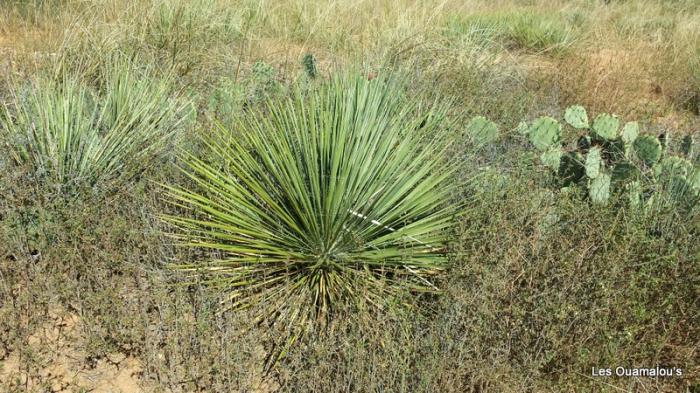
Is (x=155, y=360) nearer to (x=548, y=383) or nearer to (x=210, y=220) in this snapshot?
(x=210, y=220)

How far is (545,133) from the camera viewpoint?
372 cm

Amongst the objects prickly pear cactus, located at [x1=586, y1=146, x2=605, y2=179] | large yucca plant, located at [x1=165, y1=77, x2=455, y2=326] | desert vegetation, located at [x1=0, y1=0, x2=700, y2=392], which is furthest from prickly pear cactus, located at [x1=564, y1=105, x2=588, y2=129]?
large yucca plant, located at [x1=165, y1=77, x2=455, y2=326]

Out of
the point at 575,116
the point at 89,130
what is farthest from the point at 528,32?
the point at 89,130

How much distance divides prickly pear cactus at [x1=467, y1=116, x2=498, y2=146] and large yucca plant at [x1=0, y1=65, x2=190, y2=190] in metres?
1.56

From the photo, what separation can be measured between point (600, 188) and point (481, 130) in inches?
29.3

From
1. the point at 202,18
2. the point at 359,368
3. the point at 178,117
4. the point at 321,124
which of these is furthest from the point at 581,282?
the point at 202,18

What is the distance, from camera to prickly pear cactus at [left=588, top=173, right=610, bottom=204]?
10.3ft

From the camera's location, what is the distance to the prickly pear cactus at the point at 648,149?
128 inches

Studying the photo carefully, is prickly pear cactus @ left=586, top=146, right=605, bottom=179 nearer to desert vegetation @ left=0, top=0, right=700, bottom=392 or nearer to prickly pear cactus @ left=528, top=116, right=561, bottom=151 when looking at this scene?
desert vegetation @ left=0, top=0, right=700, bottom=392

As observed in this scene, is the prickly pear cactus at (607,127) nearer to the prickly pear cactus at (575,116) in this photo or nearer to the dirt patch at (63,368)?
the prickly pear cactus at (575,116)

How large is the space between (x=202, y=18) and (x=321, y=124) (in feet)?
9.98

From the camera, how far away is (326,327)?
2.70 metres

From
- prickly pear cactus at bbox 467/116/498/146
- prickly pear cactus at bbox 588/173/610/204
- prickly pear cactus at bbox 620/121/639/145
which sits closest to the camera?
prickly pear cactus at bbox 588/173/610/204

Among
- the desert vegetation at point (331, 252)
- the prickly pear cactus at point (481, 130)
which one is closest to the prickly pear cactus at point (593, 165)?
the desert vegetation at point (331, 252)
